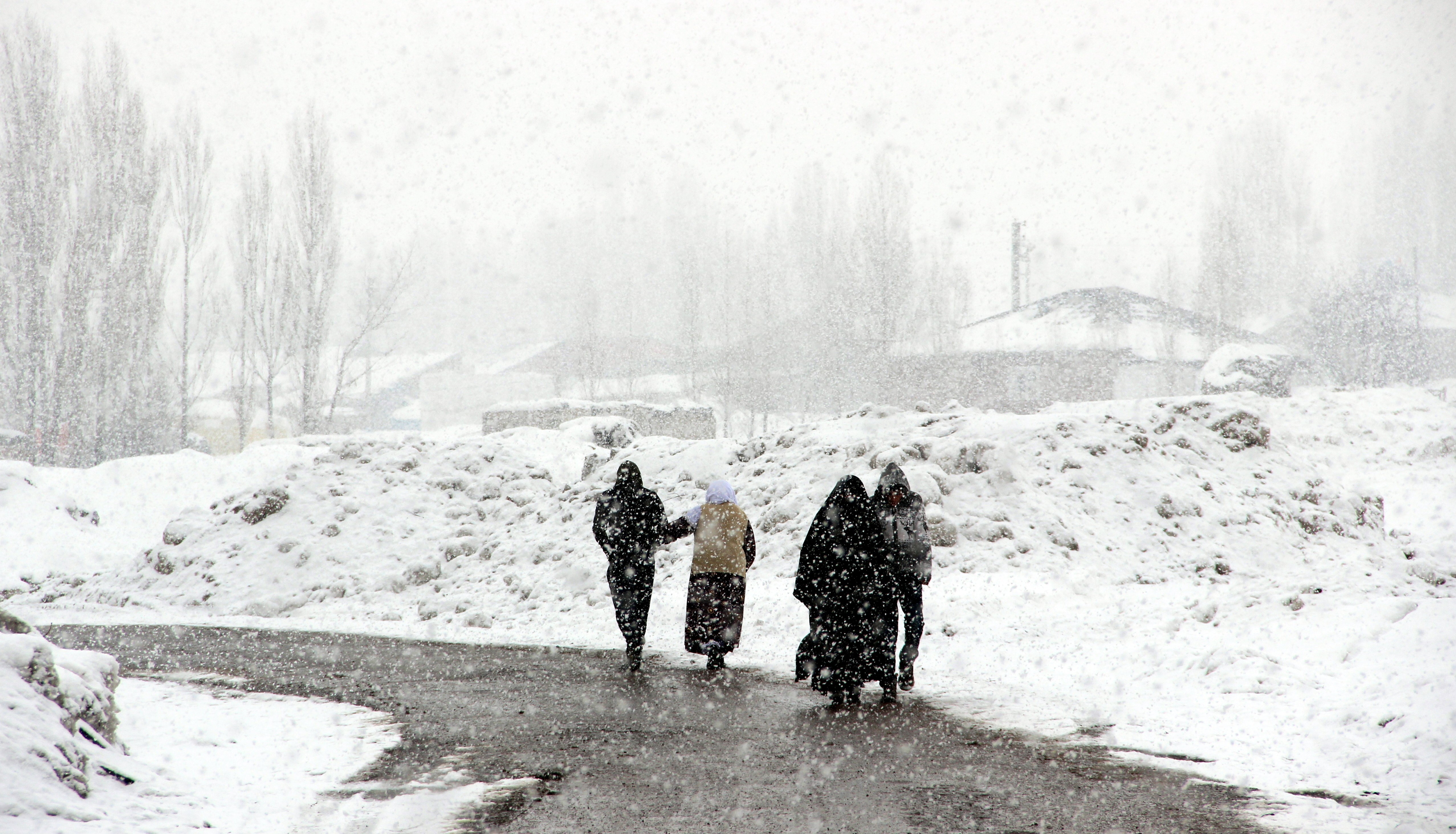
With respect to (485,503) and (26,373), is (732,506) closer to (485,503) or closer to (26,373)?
(485,503)

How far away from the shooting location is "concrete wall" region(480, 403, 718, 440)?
35844 mm

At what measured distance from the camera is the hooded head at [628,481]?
10039mm

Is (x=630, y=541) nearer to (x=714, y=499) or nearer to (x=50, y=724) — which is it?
(x=714, y=499)

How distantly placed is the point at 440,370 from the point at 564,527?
185 ft

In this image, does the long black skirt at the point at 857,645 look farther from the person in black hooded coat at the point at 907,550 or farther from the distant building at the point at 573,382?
the distant building at the point at 573,382

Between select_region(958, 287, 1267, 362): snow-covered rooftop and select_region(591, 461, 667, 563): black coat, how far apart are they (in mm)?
38497

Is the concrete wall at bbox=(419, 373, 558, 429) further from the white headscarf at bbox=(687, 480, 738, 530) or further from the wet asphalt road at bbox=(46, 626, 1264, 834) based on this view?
the white headscarf at bbox=(687, 480, 738, 530)

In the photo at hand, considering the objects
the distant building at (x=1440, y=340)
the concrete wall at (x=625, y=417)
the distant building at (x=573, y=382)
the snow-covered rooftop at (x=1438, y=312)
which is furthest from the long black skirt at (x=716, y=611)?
the snow-covered rooftop at (x=1438, y=312)

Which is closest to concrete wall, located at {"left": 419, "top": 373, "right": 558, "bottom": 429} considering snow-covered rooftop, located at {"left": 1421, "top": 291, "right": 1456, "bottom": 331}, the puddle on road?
snow-covered rooftop, located at {"left": 1421, "top": 291, "right": 1456, "bottom": 331}

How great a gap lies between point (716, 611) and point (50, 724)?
226 inches

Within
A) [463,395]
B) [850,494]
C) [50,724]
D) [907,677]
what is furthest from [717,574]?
[463,395]

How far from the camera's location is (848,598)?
7.99 metres

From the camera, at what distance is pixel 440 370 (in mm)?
70312

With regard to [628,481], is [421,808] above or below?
below
